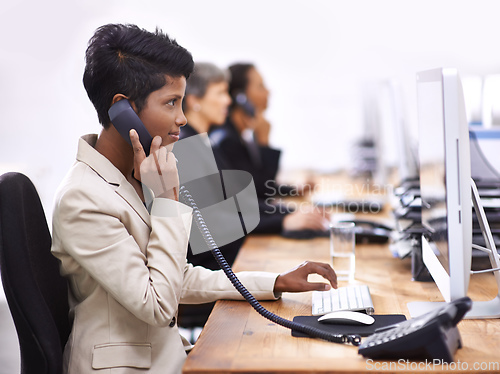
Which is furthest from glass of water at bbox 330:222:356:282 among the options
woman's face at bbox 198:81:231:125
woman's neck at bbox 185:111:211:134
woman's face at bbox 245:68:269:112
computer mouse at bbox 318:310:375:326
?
woman's face at bbox 245:68:269:112

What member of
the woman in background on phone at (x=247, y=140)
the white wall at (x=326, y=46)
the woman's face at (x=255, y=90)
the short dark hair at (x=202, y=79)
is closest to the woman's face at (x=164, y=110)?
the woman in background on phone at (x=247, y=140)

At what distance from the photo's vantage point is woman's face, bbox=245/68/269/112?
11.2 ft

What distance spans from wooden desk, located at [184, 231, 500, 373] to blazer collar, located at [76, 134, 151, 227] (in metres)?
0.29

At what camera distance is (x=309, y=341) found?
3.67 feet

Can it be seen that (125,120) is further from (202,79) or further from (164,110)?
(202,79)

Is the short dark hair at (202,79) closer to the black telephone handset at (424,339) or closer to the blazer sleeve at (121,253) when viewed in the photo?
the blazer sleeve at (121,253)

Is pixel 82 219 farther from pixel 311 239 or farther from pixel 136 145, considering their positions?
pixel 311 239

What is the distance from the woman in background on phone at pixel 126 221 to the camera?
1.11 meters

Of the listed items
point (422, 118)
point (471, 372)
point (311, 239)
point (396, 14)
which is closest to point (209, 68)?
point (311, 239)

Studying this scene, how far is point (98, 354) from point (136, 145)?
42 cm

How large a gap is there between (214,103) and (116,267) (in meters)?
1.72

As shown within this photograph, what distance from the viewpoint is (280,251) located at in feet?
6.54

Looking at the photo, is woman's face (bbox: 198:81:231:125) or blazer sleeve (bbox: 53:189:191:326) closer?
blazer sleeve (bbox: 53:189:191:326)

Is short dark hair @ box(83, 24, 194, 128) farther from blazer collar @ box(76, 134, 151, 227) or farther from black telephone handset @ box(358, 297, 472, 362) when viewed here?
black telephone handset @ box(358, 297, 472, 362)
